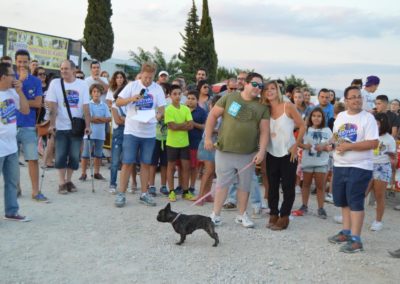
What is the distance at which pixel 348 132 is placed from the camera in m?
5.41

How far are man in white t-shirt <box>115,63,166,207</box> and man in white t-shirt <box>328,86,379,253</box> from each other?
2771 millimetres

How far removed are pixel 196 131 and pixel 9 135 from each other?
3.10 meters

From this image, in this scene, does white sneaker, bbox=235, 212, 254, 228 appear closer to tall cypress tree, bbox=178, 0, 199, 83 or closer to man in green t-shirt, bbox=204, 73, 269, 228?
man in green t-shirt, bbox=204, 73, 269, 228

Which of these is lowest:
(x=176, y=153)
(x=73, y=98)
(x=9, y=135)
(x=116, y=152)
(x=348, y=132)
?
(x=116, y=152)

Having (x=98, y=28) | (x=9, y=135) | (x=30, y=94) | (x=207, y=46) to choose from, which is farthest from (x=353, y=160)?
A: (x=207, y=46)

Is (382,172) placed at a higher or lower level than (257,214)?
higher

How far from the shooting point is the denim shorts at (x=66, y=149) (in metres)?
7.33

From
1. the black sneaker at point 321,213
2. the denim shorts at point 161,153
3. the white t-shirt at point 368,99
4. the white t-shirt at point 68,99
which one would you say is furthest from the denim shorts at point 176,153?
the white t-shirt at point 368,99

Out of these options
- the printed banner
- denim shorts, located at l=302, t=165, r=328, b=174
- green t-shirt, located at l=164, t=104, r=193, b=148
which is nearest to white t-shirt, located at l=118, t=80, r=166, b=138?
green t-shirt, located at l=164, t=104, r=193, b=148

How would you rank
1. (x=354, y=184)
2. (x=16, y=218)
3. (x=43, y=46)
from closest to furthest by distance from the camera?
1. (x=354, y=184)
2. (x=16, y=218)
3. (x=43, y=46)

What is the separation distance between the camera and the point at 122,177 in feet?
22.6

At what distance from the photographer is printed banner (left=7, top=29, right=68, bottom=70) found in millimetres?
18938

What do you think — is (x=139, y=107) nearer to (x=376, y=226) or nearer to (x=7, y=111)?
(x=7, y=111)

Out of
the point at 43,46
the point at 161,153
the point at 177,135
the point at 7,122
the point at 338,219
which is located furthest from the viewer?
the point at 43,46
